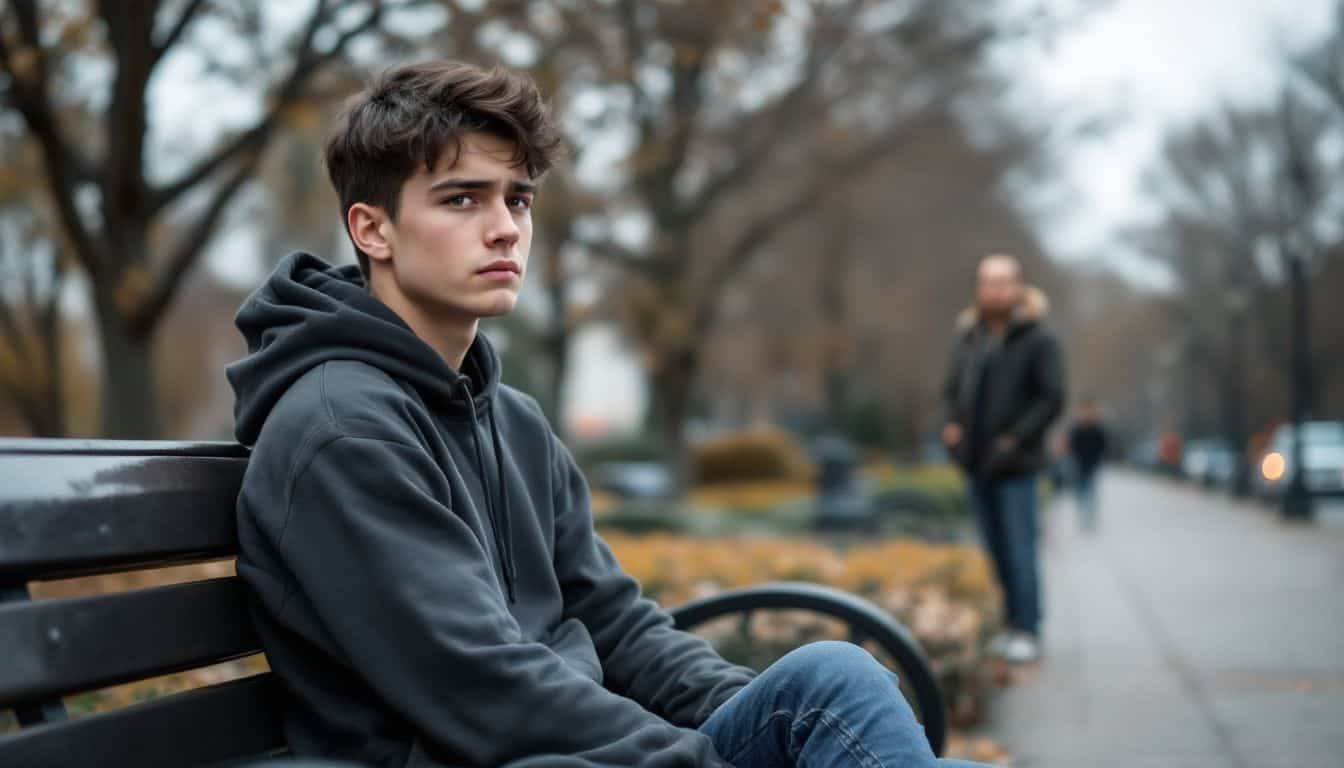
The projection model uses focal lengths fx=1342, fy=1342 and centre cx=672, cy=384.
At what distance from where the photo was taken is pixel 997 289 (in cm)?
693

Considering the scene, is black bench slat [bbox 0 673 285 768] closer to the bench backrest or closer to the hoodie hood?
the bench backrest

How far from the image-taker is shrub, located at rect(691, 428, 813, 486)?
85.5 ft

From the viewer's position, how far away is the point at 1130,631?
25.6 feet

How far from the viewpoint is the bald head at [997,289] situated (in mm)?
6945

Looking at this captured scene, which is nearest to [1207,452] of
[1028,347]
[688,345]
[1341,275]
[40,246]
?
[1341,275]

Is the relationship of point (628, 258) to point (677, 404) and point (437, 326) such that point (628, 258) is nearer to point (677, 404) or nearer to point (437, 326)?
point (677, 404)

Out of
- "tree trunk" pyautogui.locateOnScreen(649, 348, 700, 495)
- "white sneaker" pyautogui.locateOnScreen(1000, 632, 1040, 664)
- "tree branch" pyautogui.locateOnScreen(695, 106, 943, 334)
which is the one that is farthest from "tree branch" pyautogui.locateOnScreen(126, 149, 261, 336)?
"tree trunk" pyautogui.locateOnScreen(649, 348, 700, 495)

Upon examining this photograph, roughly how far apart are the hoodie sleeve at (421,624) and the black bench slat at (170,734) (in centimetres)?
23

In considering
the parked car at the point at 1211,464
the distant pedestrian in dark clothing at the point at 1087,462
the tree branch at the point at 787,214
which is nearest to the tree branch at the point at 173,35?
the tree branch at the point at 787,214

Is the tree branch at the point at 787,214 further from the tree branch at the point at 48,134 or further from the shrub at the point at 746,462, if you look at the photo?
the shrub at the point at 746,462

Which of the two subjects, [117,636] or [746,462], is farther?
[746,462]

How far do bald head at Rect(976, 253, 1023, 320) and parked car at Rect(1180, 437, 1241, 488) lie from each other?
73.8 ft

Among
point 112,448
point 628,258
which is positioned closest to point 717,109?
point 628,258

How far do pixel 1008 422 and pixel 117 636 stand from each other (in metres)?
5.68
